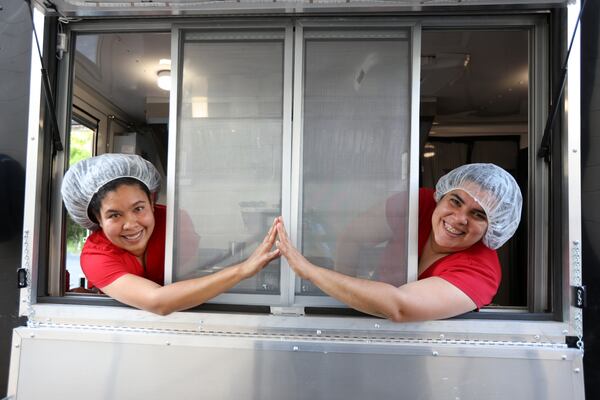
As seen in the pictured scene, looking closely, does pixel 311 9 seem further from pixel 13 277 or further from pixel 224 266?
pixel 13 277

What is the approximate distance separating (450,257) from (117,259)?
1.68 metres

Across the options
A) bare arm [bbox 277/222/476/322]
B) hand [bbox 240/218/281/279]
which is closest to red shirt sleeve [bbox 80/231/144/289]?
hand [bbox 240/218/281/279]

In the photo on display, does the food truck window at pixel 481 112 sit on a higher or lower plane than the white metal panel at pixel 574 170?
higher

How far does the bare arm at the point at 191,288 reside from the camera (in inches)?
65.2

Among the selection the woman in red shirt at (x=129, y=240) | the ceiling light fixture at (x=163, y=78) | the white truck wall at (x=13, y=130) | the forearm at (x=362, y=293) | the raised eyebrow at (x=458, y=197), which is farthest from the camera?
the ceiling light fixture at (x=163, y=78)

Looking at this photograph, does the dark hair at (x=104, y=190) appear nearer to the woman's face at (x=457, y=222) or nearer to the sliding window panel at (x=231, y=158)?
the sliding window panel at (x=231, y=158)

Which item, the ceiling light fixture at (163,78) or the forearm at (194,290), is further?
the ceiling light fixture at (163,78)

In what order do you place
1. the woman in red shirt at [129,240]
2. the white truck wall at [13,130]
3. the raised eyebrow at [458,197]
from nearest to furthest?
the woman in red shirt at [129,240]
the raised eyebrow at [458,197]
the white truck wall at [13,130]

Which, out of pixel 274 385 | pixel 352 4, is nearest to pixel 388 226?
pixel 274 385

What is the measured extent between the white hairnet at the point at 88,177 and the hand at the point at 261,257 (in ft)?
2.50

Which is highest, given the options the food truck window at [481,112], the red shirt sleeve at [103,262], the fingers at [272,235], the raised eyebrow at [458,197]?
the food truck window at [481,112]

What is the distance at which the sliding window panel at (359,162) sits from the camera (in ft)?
5.84

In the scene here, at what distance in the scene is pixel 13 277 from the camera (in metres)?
1.86

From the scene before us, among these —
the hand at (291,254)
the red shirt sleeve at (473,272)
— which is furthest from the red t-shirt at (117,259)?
the red shirt sleeve at (473,272)
